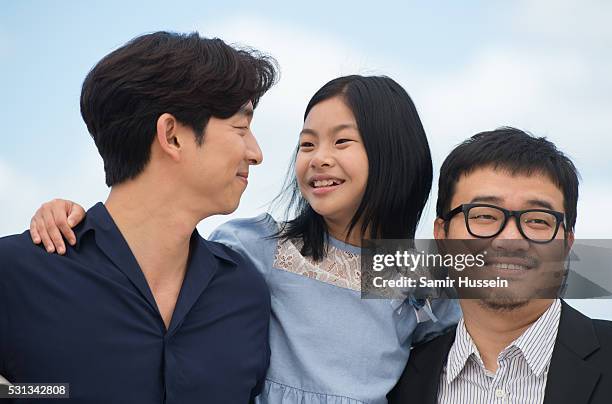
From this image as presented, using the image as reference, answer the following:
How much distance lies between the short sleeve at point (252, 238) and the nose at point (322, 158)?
41 centimetres

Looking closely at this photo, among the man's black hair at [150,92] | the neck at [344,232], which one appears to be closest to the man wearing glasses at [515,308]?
the neck at [344,232]

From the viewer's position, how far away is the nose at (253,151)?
339 centimetres

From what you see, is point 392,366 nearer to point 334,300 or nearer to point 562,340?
point 334,300

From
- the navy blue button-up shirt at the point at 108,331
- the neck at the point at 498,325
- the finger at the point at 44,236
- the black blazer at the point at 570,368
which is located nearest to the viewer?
the navy blue button-up shirt at the point at 108,331

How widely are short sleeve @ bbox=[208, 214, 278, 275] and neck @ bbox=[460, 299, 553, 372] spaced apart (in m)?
0.96

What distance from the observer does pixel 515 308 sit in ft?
10.9

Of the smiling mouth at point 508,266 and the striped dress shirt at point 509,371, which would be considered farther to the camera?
the smiling mouth at point 508,266

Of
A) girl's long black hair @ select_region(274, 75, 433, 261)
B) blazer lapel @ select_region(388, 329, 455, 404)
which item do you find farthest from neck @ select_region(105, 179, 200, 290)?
blazer lapel @ select_region(388, 329, 455, 404)

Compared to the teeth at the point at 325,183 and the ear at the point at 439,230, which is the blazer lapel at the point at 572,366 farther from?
the teeth at the point at 325,183

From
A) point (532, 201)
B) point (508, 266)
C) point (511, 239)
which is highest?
point (532, 201)

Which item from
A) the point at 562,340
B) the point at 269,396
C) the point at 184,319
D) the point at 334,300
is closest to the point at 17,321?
the point at 184,319

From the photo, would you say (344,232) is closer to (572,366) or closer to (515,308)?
(515,308)

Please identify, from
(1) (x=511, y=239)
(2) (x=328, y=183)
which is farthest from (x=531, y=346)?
(2) (x=328, y=183)

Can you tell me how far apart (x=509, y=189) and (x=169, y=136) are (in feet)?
4.91
